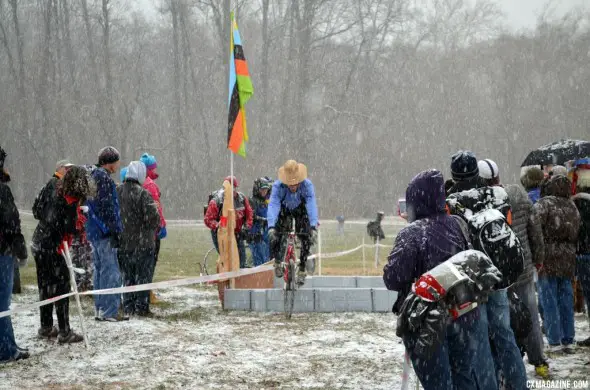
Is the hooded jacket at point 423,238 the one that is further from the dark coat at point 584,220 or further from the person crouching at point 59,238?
the person crouching at point 59,238

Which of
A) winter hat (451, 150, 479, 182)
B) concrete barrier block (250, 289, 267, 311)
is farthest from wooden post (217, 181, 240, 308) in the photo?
winter hat (451, 150, 479, 182)

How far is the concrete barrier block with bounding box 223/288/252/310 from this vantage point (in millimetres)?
10031

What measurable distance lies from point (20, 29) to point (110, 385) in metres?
41.3

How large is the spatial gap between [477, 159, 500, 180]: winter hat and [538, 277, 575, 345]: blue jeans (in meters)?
2.03

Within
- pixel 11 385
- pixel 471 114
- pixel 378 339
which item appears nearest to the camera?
pixel 11 385

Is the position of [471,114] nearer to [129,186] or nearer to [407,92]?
[407,92]

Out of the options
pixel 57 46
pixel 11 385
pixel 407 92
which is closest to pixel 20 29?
pixel 57 46

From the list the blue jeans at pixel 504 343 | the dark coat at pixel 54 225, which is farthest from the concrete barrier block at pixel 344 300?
the blue jeans at pixel 504 343

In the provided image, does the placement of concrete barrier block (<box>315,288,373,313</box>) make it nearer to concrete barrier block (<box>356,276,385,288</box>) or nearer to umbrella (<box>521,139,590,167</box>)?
concrete barrier block (<box>356,276,385,288</box>)

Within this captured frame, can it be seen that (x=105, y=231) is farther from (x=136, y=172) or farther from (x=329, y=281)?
(x=329, y=281)

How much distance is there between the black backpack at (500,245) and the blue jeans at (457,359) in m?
0.57

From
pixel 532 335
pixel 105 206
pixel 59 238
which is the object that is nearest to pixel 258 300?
pixel 105 206

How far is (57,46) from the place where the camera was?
1722 inches

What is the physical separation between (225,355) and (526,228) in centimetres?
299
